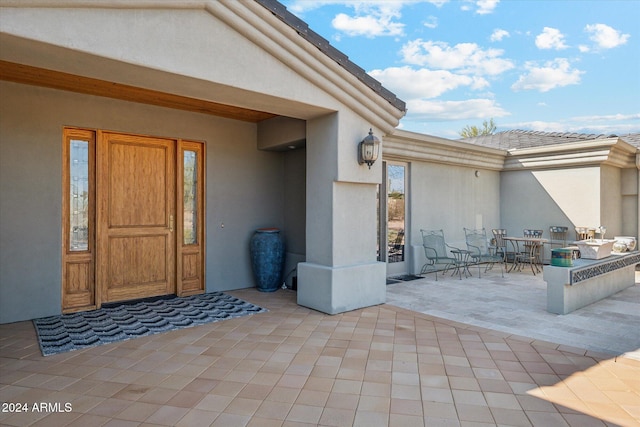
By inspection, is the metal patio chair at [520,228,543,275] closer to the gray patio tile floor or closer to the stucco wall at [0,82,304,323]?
the gray patio tile floor

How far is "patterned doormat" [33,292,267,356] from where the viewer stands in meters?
3.85

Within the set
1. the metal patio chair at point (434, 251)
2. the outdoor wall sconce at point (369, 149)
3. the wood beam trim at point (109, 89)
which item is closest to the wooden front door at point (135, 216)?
the wood beam trim at point (109, 89)

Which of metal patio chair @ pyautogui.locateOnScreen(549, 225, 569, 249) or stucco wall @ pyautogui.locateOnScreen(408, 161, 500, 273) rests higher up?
stucco wall @ pyautogui.locateOnScreen(408, 161, 500, 273)

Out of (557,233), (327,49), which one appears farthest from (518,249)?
(327,49)

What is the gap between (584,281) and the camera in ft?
16.6

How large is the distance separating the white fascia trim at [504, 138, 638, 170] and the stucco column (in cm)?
563

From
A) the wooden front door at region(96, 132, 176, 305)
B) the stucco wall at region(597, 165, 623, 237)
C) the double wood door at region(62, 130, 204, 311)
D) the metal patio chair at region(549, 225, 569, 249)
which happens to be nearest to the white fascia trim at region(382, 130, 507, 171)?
the metal patio chair at region(549, 225, 569, 249)

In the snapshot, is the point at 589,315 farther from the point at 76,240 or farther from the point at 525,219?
the point at 76,240

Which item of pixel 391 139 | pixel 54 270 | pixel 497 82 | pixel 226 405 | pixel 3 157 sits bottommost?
pixel 226 405

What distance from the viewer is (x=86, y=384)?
2.88m

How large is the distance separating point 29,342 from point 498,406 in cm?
430

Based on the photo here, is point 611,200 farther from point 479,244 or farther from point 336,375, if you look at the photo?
point 336,375

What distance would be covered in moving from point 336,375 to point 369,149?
2.88m

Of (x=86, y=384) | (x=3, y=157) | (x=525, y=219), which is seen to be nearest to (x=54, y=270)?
(x=3, y=157)
